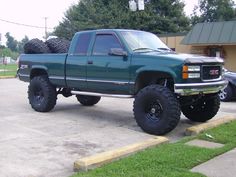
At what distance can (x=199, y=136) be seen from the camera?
7.35m

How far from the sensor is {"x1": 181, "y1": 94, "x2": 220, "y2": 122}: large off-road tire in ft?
29.0

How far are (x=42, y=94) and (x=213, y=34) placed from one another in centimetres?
1571

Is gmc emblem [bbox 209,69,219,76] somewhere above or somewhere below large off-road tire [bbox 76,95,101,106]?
above

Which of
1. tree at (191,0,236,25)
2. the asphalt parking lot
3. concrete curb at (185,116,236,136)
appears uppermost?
tree at (191,0,236,25)

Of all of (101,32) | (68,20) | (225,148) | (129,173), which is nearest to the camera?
(129,173)

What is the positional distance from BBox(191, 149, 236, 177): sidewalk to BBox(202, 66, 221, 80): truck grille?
80.3 inches

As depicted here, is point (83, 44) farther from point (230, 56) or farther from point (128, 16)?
point (128, 16)

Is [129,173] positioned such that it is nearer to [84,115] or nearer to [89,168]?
[89,168]

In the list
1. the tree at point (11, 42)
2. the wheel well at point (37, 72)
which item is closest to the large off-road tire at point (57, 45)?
the wheel well at point (37, 72)

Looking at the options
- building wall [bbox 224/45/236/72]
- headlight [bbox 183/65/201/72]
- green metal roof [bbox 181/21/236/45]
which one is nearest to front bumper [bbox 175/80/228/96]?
headlight [bbox 183/65/201/72]

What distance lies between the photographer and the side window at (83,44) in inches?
363

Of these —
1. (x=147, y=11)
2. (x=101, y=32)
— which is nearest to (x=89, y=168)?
(x=101, y=32)

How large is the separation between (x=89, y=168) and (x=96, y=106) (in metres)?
6.07

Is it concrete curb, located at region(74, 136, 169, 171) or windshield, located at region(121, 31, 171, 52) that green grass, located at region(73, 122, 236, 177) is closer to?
concrete curb, located at region(74, 136, 169, 171)
